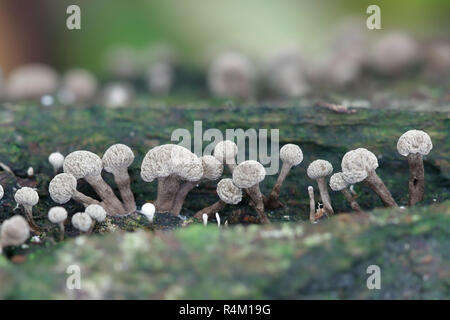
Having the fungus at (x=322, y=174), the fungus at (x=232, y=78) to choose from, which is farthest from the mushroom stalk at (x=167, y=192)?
the fungus at (x=232, y=78)

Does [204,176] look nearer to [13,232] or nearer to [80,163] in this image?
[80,163]

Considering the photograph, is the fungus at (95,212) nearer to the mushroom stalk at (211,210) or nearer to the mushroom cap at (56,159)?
the mushroom stalk at (211,210)

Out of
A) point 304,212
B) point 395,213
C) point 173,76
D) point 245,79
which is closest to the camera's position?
point 395,213

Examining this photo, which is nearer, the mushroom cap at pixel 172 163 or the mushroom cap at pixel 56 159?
the mushroom cap at pixel 172 163

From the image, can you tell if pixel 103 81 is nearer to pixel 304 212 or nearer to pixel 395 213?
pixel 304 212

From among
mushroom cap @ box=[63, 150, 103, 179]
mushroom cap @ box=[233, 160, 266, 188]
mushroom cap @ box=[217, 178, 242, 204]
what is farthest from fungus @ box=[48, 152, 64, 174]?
mushroom cap @ box=[233, 160, 266, 188]

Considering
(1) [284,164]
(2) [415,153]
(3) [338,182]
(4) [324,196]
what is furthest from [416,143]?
(1) [284,164]
